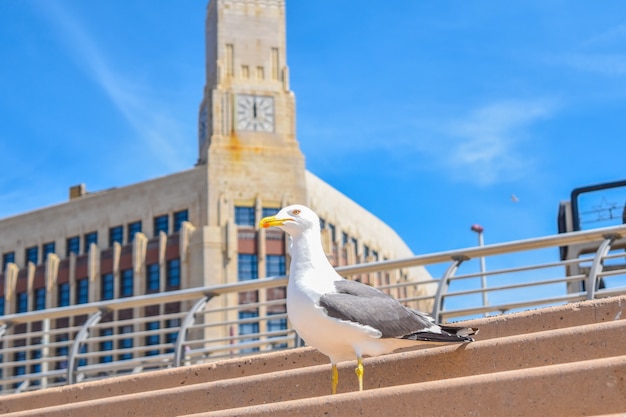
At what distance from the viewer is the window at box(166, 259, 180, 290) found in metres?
55.2

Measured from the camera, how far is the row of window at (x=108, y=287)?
55406 mm

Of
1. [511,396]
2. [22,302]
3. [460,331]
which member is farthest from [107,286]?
[511,396]

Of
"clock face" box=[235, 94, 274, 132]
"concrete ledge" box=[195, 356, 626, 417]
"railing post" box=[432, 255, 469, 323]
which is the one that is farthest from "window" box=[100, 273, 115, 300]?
"concrete ledge" box=[195, 356, 626, 417]

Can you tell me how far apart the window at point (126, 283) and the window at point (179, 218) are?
11.3 ft

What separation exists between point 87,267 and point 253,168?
10.8m

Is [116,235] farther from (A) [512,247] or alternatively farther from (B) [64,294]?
(A) [512,247]

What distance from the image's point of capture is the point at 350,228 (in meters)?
62.5

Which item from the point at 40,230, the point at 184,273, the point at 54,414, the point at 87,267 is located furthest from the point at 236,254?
the point at 54,414

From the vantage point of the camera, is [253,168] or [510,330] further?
[253,168]

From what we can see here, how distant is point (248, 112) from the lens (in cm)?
5762

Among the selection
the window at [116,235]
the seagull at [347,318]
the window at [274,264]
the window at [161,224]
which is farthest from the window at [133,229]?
the seagull at [347,318]

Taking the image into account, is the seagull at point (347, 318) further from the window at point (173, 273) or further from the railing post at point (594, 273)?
the window at point (173, 273)

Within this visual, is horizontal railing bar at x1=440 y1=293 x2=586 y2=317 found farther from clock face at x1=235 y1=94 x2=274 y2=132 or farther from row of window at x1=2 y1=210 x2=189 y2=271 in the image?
clock face at x1=235 y1=94 x2=274 y2=132

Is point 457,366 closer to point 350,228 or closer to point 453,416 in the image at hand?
point 453,416
